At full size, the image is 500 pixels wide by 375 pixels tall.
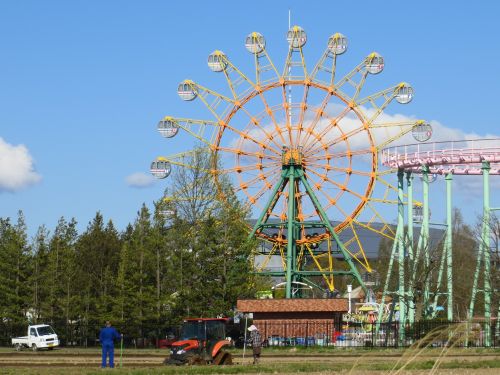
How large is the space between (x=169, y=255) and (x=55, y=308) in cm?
1308

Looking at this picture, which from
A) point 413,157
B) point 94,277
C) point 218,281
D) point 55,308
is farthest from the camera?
point 94,277

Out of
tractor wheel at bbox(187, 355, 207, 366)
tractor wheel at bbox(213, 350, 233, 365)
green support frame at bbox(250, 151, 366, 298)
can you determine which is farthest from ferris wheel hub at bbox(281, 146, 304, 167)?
tractor wheel at bbox(213, 350, 233, 365)

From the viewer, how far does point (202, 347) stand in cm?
3803

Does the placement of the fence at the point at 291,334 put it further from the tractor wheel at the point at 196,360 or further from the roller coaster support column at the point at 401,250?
the tractor wheel at the point at 196,360

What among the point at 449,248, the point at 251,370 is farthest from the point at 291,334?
the point at 251,370

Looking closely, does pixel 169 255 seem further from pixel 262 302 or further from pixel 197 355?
pixel 197 355

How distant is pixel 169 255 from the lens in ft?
224

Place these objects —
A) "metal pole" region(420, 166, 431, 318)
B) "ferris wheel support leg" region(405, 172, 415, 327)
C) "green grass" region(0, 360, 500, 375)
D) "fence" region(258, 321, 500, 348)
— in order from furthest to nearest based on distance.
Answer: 1. "ferris wheel support leg" region(405, 172, 415, 327)
2. "metal pole" region(420, 166, 431, 318)
3. "fence" region(258, 321, 500, 348)
4. "green grass" region(0, 360, 500, 375)

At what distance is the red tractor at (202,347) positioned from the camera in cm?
3719

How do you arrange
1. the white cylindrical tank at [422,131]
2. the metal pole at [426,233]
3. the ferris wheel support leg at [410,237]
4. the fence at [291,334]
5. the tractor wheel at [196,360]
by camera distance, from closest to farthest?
the tractor wheel at [196,360] < the fence at [291,334] < the metal pole at [426,233] < the ferris wheel support leg at [410,237] < the white cylindrical tank at [422,131]

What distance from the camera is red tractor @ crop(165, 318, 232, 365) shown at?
37188 millimetres

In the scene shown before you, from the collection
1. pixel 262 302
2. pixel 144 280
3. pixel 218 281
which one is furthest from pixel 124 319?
pixel 262 302

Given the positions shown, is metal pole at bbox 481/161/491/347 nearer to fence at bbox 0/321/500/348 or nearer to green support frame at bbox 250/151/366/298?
fence at bbox 0/321/500/348

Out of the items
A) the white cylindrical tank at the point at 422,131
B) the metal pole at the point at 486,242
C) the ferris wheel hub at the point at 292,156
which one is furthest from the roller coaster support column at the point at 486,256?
the ferris wheel hub at the point at 292,156
